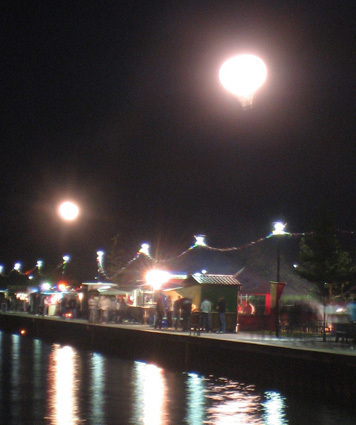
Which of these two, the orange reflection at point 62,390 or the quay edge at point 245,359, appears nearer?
the orange reflection at point 62,390

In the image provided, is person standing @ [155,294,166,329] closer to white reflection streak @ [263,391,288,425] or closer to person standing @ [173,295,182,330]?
person standing @ [173,295,182,330]

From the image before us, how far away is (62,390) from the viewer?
15961mm

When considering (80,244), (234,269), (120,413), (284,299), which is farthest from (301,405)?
(80,244)

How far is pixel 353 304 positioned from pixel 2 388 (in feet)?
39.9

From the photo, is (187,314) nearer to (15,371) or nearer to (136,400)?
(15,371)

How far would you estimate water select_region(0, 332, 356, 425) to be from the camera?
12375 millimetres

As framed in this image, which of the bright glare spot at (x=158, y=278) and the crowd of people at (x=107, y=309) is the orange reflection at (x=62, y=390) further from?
the crowd of people at (x=107, y=309)

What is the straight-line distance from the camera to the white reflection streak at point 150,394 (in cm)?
1243

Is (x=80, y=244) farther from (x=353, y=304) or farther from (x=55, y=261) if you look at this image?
(x=353, y=304)

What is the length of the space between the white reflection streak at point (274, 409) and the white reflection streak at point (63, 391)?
3528mm

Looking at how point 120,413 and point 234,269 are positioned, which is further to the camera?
point 234,269

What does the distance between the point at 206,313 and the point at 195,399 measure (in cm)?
1416

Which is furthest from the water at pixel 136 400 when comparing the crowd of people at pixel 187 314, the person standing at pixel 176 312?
the person standing at pixel 176 312

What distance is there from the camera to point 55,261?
274ft
